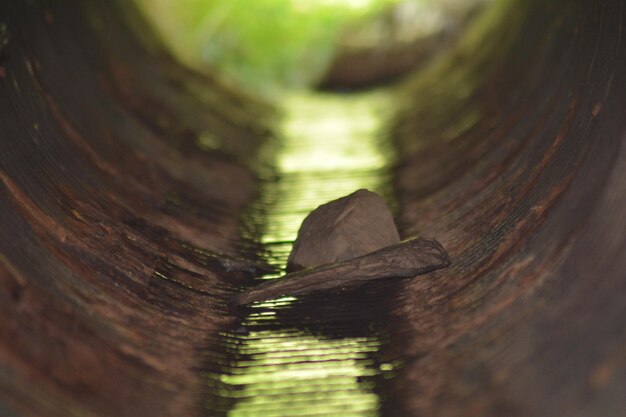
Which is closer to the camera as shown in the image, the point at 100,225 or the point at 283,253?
the point at 100,225

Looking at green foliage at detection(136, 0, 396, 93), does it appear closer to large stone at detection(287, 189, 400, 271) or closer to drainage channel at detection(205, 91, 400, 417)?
drainage channel at detection(205, 91, 400, 417)

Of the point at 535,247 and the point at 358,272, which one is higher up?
the point at 358,272

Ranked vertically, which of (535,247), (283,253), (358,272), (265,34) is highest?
(265,34)

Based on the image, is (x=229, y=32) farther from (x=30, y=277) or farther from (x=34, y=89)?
(x=30, y=277)

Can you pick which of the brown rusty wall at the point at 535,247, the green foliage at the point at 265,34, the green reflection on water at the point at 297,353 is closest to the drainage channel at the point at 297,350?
the green reflection on water at the point at 297,353

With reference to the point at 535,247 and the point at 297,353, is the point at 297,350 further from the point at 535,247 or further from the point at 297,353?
the point at 535,247

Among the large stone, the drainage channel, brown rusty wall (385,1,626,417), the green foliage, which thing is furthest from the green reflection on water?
the green foliage

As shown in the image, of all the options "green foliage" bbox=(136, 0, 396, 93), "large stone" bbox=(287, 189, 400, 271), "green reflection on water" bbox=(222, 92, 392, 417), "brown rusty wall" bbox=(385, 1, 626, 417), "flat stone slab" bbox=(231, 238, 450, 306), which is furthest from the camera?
"green foliage" bbox=(136, 0, 396, 93)

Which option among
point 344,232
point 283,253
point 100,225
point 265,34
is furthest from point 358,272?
point 265,34
